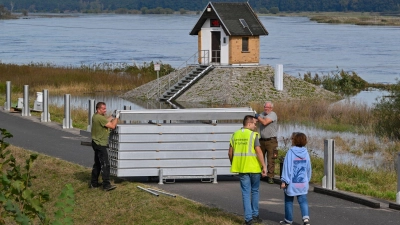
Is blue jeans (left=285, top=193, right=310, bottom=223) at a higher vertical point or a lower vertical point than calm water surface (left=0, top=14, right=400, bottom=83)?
lower

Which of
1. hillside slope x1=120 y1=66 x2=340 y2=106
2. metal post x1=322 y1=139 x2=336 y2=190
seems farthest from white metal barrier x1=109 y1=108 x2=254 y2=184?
hillside slope x1=120 y1=66 x2=340 y2=106

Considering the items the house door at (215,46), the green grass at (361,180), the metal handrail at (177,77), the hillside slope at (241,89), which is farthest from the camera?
the house door at (215,46)

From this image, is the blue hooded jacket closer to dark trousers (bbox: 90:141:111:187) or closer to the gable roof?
dark trousers (bbox: 90:141:111:187)

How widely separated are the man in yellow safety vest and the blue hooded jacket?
1.85ft

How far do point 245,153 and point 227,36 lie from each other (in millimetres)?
38175

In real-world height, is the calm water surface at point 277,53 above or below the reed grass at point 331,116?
above

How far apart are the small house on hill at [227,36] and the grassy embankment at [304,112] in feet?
21.8

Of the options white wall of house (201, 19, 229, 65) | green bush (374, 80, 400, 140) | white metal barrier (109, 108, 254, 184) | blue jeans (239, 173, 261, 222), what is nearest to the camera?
blue jeans (239, 173, 261, 222)

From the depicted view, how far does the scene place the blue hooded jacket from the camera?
39.1 ft

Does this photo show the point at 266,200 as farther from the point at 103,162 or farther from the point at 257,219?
the point at 103,162

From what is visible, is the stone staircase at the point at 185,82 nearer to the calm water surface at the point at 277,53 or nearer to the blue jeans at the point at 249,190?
the calm water surface at the point at 277,53

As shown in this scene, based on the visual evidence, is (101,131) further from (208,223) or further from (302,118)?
(302,118)

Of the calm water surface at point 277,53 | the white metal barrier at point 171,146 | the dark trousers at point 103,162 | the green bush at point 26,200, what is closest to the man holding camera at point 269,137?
the white metal barrier at point 171,146

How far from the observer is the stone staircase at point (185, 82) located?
49.2 metres
